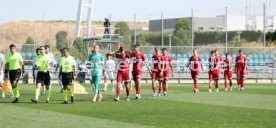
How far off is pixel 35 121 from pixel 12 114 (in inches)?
92.7

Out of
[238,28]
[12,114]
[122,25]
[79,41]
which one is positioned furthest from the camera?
[238,28]

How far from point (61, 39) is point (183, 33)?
34.4 ft

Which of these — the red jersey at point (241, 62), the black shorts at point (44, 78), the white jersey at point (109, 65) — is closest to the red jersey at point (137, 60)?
the black shorts at point (44, 78)

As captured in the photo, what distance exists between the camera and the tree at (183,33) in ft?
189

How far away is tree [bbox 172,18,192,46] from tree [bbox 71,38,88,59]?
24.6ft

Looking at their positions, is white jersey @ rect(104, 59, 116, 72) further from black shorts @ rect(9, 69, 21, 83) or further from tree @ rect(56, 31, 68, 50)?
tree @ rect(56, 31, 68, 50)

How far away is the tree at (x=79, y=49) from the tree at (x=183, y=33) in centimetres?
748

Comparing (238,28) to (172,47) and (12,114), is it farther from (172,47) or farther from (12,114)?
(12,114)

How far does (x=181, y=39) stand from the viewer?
59625 millimetres

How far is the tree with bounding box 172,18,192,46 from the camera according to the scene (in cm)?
5767

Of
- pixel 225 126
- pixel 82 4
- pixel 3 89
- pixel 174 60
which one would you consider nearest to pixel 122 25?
pixel 82 4

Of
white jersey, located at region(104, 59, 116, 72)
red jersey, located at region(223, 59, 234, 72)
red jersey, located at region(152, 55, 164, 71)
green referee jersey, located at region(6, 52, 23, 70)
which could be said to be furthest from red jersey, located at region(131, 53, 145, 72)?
red jersey, located at region(223, 59, 234, 72)

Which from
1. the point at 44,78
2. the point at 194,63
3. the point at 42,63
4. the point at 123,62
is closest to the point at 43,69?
the point at 42,63

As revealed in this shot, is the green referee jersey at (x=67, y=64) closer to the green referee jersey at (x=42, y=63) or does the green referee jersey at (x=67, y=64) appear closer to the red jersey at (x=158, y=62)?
the green referee jersey at (x=42, y=63)
